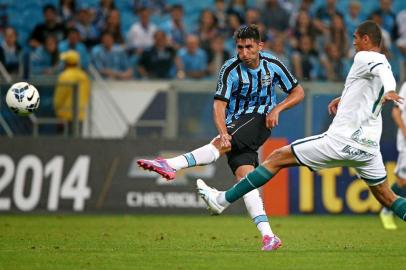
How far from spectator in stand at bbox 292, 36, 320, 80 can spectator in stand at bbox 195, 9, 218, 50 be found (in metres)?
1.82

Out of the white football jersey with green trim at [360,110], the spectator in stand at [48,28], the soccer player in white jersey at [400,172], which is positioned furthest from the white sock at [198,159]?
the spectator in stand at [48,28]

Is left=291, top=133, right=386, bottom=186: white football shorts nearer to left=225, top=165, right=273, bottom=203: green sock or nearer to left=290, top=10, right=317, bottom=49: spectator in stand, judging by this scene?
left=225, top=165, right=273, bottom=203: green sock

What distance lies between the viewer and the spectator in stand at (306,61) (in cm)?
2012

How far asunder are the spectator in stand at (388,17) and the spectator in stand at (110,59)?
604 cm

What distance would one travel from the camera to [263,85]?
1102cm

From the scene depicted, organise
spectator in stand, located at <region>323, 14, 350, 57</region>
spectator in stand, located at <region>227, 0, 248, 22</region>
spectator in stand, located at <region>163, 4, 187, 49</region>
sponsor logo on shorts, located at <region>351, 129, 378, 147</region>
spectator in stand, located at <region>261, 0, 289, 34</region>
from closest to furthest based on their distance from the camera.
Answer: sponsor logo on shorts, located at <region>351, 129, 378, 147</region>, spectator in stand, located at <region>323, 14, 350, 57</region>, spectator in stand, located at <region>163, 4, 187, 49</region>, spectator in stand, located at <region>227, 0, 248, 22</region>, spectator in stand, located at <region>261, 0, 289, 34</region>

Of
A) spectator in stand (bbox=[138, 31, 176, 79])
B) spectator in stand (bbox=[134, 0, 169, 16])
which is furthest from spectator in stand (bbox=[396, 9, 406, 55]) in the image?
spectator in stand (bbox=[134, 0, 169, 16])

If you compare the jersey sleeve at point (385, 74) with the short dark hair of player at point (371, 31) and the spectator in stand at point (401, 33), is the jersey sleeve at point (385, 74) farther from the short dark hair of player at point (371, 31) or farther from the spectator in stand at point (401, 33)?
the spectator in stand at point (401, 33)

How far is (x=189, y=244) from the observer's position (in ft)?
37.7

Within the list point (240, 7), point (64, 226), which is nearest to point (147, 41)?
point (240, 7)

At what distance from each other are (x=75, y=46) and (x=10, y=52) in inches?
55.2

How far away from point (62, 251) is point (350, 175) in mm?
9405

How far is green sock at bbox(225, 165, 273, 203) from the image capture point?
33.9ft

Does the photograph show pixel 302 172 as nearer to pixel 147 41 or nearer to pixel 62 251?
pixel 147 41
